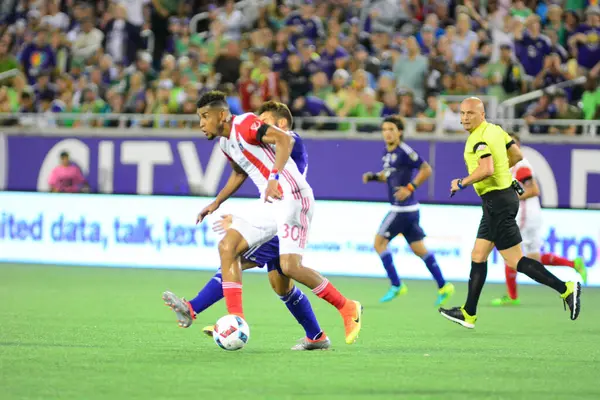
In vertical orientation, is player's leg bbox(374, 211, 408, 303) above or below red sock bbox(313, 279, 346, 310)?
below

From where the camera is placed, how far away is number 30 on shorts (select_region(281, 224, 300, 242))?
371 inches

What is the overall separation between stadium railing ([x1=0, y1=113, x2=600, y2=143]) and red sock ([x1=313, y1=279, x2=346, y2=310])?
10.9 meters

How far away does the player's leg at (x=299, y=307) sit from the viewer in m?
9.62

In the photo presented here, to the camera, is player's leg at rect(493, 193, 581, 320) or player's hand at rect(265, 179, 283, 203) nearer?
player's hand at rect(265, 179, 283, 203)

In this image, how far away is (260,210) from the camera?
9.58 m

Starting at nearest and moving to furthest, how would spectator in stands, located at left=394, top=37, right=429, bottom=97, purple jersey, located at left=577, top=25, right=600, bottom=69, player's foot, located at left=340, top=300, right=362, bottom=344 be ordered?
1. player's foot, located at left=340, top=300, right=362, bottom=344
2. purple jersey, located at left=577, top=25, right=600, bottom=69
3. spectator in stands, located at left=394, top=37, right=429, bottom=97

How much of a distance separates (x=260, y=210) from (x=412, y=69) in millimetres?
12342

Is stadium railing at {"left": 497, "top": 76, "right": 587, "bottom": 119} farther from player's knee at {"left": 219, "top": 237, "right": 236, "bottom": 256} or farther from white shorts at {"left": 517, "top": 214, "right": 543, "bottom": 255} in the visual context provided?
player's knee at {"left": 219, "top": 237, "right": 236, "bottom": 256}

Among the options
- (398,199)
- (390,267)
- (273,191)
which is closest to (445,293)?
(390,267)

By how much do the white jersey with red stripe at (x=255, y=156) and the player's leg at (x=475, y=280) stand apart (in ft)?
8.10

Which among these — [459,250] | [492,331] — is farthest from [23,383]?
[459,250]

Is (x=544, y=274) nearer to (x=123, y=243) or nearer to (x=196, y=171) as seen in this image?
(x=123, y=243)

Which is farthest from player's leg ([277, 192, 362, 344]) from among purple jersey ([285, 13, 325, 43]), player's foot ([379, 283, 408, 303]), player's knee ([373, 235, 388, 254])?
purple jersey ([285, 13, 325, 43])

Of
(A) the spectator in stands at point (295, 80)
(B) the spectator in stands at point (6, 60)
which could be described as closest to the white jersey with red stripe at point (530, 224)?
(A) the spectator in stands at point (295, 80)
